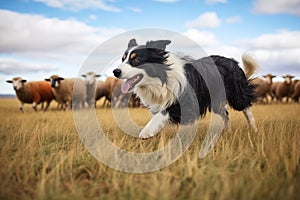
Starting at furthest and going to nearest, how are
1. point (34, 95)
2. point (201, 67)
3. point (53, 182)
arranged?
point (34, 95) < point (201, 67) < point (53, 182)

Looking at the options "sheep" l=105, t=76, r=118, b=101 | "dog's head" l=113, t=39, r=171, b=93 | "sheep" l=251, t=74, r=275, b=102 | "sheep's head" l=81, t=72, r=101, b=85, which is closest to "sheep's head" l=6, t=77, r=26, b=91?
"sheep's head" l=81, t=72, r=101, b=85

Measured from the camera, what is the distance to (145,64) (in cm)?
458

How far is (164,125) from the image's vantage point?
4.77m

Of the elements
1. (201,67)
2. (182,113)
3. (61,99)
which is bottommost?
(61,99)

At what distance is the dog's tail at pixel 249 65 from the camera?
21.6 feet

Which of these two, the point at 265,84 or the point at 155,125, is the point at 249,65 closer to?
the point at 155,125

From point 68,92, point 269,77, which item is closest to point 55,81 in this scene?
point 68,92

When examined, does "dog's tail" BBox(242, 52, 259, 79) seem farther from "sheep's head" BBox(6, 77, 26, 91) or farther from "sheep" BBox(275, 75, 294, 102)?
"sheep" BBox(275, 75, 294, 102)

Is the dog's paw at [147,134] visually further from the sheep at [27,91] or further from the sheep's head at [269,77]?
the sheep's head at [269,77]

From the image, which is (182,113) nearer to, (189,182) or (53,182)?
(189,182)

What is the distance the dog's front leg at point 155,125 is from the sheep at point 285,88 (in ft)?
55.8

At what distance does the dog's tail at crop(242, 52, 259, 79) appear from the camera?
21.6 feet

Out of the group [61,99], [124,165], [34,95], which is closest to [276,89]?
[61,99]

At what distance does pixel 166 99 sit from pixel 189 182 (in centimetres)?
224
